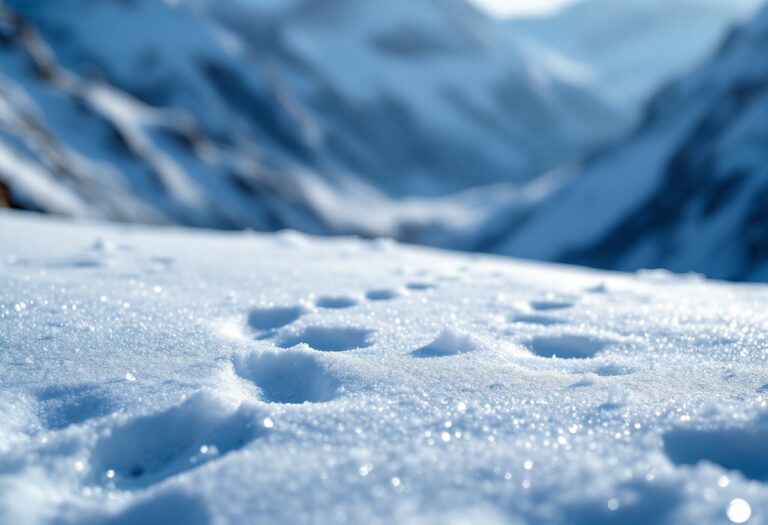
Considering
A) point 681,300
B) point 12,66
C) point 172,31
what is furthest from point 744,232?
point 172,31

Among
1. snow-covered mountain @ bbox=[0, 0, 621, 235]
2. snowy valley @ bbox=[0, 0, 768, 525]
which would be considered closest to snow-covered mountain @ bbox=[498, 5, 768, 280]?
snow-covered mountain @ bbox=[0, 0, 621, 235]

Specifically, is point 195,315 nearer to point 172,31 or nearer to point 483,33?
point 172,31

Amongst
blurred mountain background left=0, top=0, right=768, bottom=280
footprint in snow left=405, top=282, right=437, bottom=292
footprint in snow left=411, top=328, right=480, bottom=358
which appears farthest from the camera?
blurred mountain background left=0, top=0, right=768, bottom=280

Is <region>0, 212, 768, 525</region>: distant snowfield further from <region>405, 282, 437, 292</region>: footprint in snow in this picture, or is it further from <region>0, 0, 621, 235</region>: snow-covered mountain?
<region>0, 0, 621, 235</region>: snow-covered mountain

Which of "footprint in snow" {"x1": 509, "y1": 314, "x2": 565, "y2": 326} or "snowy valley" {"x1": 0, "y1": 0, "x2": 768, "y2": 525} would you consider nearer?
"snowy valley" {"x1": 0, "y1": 0, "x2": 768, "y2": 525}

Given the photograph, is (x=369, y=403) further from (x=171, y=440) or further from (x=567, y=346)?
(x=567, y=346)

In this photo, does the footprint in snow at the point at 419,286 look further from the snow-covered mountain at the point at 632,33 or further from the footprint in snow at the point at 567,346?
the snow-covered mountain at the point at 632,33
